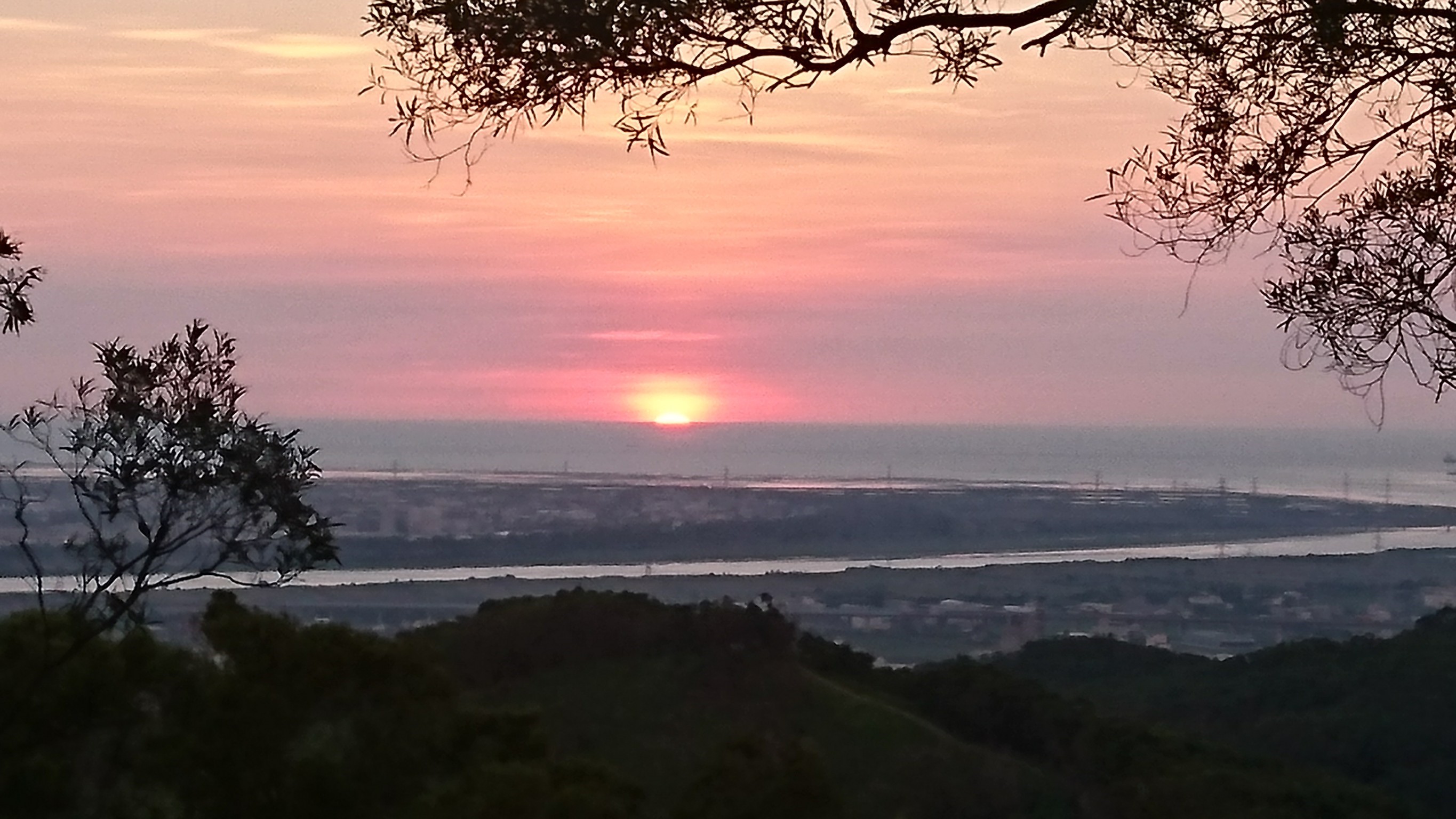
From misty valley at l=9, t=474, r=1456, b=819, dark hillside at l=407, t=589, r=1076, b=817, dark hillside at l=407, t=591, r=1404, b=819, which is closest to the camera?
misty valley at l=9, t=474, r=1456, b=819

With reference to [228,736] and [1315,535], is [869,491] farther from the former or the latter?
[228,736]

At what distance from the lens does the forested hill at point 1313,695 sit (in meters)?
20.3

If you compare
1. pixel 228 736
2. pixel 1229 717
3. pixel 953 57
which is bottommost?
pixel 1229 717

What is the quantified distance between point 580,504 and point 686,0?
1568 inches

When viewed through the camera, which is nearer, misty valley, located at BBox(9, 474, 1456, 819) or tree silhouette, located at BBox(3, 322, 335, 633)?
tree silhouette, located at BBox(3, 322, 335, 633)

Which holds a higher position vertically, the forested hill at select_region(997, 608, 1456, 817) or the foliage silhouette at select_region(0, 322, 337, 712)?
the foliage silhouette at select_region(0, 322, 337, 712)

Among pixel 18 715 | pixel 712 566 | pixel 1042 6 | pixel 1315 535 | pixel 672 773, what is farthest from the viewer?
pixel 1315 535

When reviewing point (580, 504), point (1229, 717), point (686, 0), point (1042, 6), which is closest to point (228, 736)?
point (686, 0)

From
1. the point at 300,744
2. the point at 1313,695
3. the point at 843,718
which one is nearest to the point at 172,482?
the point at 300,744

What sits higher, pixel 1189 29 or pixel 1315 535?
pixel 1189 29

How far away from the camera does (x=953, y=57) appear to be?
6.62 metres

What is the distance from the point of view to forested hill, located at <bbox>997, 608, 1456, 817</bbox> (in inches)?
798

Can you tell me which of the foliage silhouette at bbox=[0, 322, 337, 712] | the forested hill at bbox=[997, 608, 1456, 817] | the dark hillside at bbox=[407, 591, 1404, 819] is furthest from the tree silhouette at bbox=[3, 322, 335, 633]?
the forested hill at bbox=[997, 608, 1456, 817]

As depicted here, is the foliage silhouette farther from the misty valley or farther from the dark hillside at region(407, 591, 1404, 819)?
the dark hillside at region(407, 591, 1404, 819)
